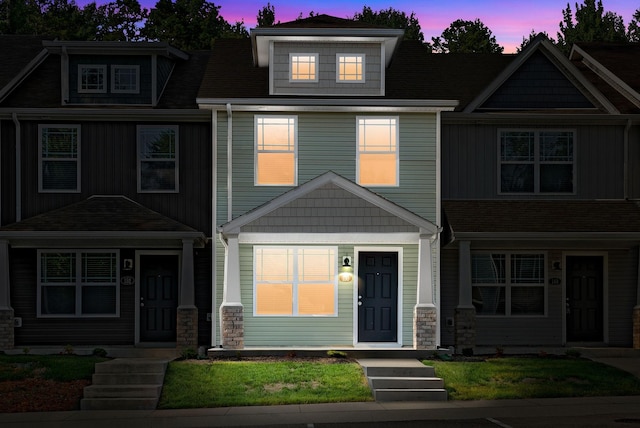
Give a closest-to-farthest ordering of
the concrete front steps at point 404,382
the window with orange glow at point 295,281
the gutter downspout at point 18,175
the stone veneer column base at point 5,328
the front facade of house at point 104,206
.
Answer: the concrete front steps at point 404,382 → the stone veneer column base at point 5,328 → the window with orange glow at point 295,281 → the front facade of house at point 104,206 → the gutter downspout at point 18,175

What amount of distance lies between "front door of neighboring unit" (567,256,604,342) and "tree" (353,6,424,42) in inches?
848

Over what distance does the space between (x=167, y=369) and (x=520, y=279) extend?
926 cm

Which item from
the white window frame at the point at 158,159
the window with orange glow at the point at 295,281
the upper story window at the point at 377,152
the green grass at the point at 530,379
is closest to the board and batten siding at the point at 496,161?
the upper story window at the point at 377,152

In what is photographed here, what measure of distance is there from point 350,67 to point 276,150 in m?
2.77

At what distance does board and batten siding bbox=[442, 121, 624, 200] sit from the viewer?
891 inches

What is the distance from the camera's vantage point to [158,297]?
22359 millimetres

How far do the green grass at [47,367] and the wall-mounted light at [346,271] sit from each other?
18.8 ft

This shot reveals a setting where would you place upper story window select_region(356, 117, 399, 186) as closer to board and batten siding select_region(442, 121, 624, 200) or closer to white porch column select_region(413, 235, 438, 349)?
board and batten siding select_region(442, 121, 624, 200)

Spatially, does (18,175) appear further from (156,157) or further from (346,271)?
(346,271)

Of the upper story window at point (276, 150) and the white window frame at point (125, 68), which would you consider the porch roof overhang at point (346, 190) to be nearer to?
the upper story window at point (276, 150)

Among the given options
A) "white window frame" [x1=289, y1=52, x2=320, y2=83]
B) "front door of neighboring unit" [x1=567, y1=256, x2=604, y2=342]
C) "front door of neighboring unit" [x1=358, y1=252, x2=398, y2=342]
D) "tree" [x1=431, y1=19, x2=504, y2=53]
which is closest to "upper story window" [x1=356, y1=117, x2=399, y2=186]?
"white window frame" [x1=289, y1=52, x2=320, y2=83]

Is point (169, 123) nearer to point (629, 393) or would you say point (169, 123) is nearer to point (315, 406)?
point (315, 406)

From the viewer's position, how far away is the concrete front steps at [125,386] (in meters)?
16.7

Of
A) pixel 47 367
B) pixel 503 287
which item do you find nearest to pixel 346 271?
pixel 503 287
